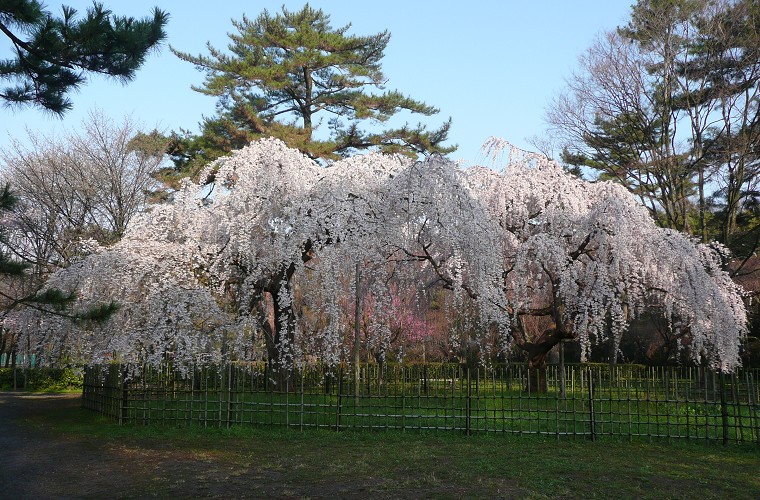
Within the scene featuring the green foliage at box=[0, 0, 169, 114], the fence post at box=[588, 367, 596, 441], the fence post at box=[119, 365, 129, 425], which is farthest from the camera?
the fence post at box=[119, 365, 129, 425]

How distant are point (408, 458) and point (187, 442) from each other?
4163 millimetres

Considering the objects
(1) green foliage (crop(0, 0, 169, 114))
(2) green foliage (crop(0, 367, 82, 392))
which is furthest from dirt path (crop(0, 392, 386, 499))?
(2) green foliage (crop(0, 367, 82, 392))

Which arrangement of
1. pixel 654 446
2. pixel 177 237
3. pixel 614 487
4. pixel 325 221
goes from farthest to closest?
pixel 177 237
pixel 325 221
pixel 654 446
pixel 614 487

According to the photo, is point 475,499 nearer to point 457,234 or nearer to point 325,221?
point 457,234

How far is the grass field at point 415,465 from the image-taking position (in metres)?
7.43

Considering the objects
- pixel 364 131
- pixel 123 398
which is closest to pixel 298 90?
pixel 364 131

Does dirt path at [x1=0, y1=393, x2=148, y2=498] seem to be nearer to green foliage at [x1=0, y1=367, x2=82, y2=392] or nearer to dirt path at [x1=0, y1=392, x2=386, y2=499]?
dirt path at [x1=0, y1=392, x2=386, y2=499]

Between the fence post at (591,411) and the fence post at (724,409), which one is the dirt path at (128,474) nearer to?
the fence post at (591,411)

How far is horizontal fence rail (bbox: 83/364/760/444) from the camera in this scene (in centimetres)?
1098

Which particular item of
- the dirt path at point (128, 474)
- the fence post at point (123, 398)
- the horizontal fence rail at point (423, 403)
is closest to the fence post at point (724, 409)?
the horizontal fence rail at point (423, 403)

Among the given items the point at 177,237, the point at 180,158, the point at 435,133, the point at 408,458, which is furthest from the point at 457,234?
the point at 180,158

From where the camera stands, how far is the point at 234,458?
959 centimetres

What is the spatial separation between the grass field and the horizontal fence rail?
0.29 m

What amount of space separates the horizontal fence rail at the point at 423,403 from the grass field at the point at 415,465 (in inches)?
11.3
